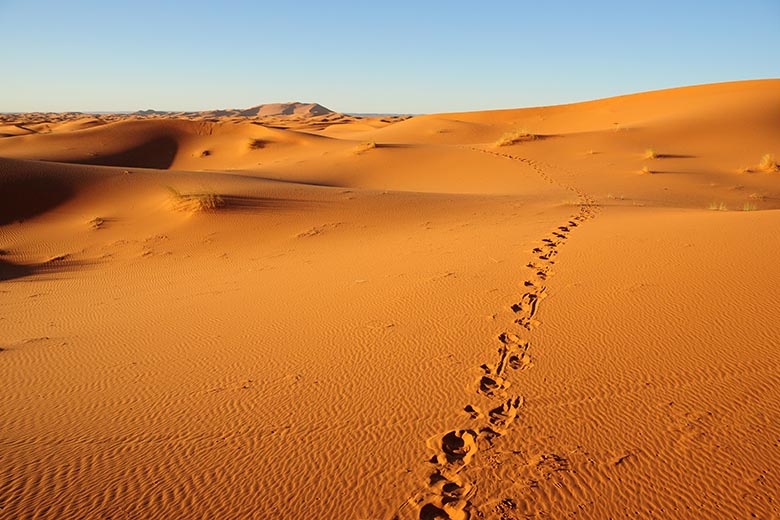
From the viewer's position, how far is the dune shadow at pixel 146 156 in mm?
26250

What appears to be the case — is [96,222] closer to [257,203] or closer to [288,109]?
[257,203]

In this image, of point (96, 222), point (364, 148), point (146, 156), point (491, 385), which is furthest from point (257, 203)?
point (146, 156)

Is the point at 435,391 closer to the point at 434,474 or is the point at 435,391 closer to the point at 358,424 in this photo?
the point at 358,424

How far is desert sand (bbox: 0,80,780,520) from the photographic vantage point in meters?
2.79

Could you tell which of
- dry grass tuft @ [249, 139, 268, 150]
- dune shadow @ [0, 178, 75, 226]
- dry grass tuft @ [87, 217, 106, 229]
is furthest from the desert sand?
dry grass tuft @ [249, 139, 268, 150]

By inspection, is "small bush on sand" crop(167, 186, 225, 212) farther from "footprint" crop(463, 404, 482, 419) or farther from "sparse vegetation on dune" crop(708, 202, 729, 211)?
"sparse vegetation on dune" crop(708, 202, 729, 211)

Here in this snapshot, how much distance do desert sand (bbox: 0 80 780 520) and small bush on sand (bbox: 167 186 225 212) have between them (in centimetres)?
7

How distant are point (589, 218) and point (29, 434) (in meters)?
9.10

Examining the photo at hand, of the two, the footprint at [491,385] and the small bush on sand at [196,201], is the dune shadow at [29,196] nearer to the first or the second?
Result: the small bush on sand at [196,201]

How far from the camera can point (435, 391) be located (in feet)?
12.4

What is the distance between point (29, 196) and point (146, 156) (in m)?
16.1

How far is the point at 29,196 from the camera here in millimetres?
13055

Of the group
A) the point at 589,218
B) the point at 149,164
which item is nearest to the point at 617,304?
the point at 589,218

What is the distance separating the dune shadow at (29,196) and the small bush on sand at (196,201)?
3476 mm
